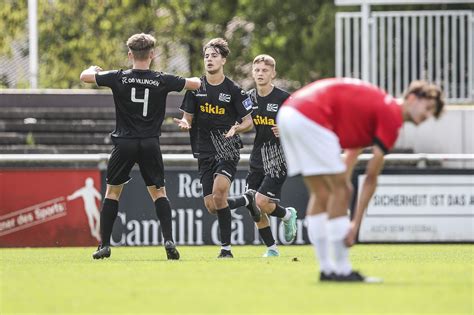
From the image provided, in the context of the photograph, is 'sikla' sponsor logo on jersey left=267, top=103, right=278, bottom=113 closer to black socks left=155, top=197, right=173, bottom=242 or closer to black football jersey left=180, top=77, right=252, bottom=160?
black football jersey left=180, top=77, right=252, bottom=160

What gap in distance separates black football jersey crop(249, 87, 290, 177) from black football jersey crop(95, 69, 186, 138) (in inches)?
Result: 67.7

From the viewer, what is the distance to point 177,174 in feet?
63.9

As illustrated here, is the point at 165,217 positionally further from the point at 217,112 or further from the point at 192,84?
the point at 217,112

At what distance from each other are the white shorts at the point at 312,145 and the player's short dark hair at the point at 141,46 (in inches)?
150

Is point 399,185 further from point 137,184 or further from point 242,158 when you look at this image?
point 137,184

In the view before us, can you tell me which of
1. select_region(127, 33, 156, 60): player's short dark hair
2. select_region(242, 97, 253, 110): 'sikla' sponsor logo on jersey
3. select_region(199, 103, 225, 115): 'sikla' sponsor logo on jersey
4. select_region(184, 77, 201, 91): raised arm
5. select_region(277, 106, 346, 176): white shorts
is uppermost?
select_region(127, 33, 156, 60): player's short dark hair

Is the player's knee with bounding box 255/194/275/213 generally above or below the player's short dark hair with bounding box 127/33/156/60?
below

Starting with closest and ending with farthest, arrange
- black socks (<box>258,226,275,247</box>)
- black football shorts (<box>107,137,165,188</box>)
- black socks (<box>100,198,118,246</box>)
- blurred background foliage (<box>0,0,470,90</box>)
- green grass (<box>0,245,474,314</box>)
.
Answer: green grass (<box>0,245,474,314</box>), black football shorts (<box>107,137,165,188</box>), black socks (<box>100,198,118,246</box>), black socks (<box>258,226,275,247</box>), blurred background foliage (<box>0,0,470,90</box>)

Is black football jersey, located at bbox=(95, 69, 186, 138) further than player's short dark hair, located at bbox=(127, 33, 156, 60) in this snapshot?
Yes

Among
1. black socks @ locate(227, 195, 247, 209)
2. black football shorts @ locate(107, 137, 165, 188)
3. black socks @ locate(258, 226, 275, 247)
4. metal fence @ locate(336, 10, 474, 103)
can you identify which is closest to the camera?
black football shorts @ locate(107, 137, 165, 188)

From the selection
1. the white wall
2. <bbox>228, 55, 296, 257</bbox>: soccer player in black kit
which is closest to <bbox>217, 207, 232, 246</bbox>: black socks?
<bbox>228, 55, 296, 257</bbox>: soccer player in black kit

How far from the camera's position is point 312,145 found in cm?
966

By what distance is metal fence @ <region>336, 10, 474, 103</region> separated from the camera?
24.1 metres

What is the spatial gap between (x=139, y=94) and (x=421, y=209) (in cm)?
740
